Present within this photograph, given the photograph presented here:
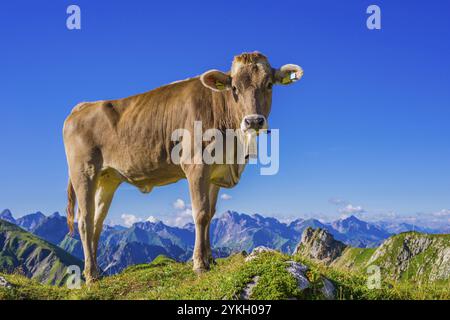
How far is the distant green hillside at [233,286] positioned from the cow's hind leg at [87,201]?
0.96m

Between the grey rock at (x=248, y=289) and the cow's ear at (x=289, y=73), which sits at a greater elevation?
the cow's ear at (x=289, y=73)

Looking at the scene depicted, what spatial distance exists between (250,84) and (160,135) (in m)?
3.24

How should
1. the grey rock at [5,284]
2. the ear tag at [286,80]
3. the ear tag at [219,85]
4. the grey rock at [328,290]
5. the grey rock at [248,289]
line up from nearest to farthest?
the grey rock at [248,289], the grey rock at [328,290], the ear tag at [219,85], the ear tag at [286,80], the grey rock at [5,284]

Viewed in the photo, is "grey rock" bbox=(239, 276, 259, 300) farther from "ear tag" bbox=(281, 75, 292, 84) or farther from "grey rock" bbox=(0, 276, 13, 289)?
"grey rock" bbox=(0, 276, 13, 289)

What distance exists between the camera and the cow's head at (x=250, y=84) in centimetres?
1342

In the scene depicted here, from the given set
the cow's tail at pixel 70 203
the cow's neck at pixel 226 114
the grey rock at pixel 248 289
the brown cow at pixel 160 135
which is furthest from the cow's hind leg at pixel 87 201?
the grey rock at pixel 248 289

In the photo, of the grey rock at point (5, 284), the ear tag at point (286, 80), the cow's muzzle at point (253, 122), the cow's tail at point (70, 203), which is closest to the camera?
the cow's muzzle at point (253, 122)

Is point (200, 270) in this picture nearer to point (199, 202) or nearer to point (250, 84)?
point (199, 202)

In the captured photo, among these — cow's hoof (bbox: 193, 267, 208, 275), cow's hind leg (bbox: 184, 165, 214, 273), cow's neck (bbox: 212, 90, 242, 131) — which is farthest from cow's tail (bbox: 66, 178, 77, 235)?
cow's neck (bbox: 212, 90, 242, 131)

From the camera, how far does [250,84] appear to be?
13867 millimetres

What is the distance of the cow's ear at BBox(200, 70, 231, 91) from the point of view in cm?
1434

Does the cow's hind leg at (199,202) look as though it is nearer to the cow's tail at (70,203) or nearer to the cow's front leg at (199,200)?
the cow's front leg at (199,200)
